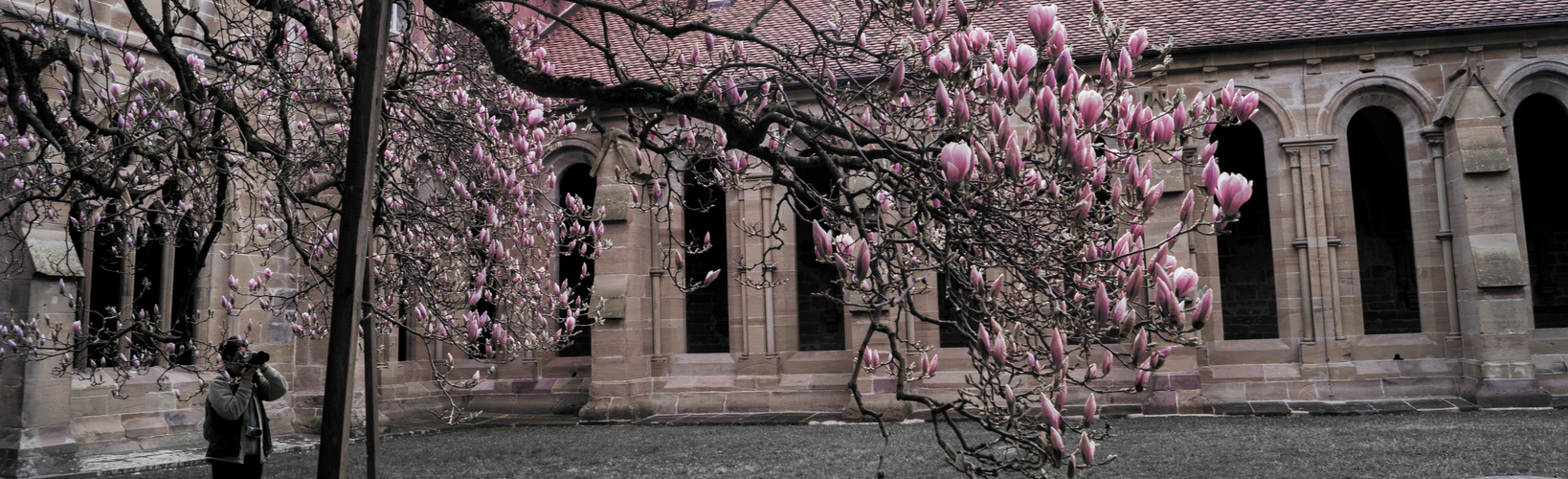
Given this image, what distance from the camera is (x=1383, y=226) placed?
16094mm

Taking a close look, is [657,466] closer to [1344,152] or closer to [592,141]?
[592,141]

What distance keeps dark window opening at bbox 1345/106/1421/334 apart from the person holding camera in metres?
16.1

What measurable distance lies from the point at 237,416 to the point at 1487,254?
14.1 metres

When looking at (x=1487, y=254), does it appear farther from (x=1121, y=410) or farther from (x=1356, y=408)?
(x=1121, y=410)

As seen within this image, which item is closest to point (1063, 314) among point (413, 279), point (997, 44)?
point (997, 44)

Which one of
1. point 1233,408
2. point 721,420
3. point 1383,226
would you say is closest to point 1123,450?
point 1233,408

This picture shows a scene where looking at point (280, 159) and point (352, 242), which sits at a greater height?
point (280, 159)

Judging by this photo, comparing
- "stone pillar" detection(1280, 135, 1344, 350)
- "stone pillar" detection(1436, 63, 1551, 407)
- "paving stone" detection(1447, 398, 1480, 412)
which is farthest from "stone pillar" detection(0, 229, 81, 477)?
"stone pillar" detection(1436, 63, 1551, 407)

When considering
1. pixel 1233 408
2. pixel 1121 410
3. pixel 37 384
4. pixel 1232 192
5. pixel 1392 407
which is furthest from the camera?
pixel 1121 410

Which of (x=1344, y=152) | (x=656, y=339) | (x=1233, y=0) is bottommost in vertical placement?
(x=656, y=339)

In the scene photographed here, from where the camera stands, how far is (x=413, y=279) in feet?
19.3

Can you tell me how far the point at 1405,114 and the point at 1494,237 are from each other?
205 centimetres

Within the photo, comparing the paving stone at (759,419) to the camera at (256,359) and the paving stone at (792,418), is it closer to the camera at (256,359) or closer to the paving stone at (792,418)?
the paving stone at (792,418)

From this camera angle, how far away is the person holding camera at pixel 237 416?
18.0 feet
